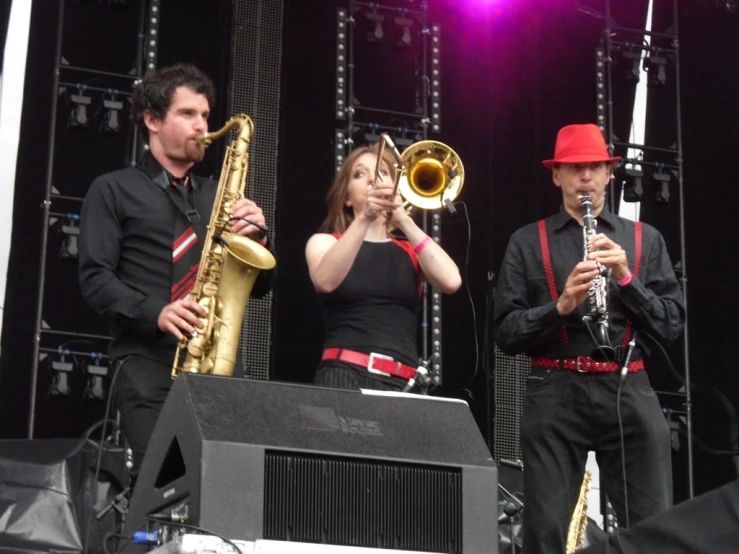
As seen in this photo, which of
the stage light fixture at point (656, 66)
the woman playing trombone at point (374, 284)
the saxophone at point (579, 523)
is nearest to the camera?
the woman playing trombone at point (374, 284)

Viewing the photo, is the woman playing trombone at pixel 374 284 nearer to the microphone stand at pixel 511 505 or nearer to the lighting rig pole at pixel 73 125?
the microphone stand at pixel 511 505

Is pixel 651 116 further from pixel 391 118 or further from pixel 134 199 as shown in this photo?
pixel 134 199

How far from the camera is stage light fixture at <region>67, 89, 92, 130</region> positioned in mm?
6008

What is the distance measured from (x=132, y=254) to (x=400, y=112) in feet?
9.24

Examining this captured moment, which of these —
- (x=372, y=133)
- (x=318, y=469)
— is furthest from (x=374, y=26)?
(x=318, y=469)

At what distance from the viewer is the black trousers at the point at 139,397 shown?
150 inches

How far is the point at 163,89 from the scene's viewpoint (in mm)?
4359

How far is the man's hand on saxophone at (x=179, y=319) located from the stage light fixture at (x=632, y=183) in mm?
3574

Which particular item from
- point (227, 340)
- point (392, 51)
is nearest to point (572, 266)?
point (227, 340)

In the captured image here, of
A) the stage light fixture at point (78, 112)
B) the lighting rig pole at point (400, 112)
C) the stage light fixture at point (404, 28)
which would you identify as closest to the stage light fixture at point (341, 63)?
the lighting rig pole at point (400, 112)

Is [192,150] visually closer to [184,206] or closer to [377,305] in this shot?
[184,206]

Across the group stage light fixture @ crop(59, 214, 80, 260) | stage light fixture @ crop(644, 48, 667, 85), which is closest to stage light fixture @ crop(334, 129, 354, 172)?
stage light fixture @ crop(59, 214, 80, 260)

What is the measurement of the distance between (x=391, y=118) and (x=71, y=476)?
267 centimetres

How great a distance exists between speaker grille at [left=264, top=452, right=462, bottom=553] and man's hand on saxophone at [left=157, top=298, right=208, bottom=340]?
124 cm
